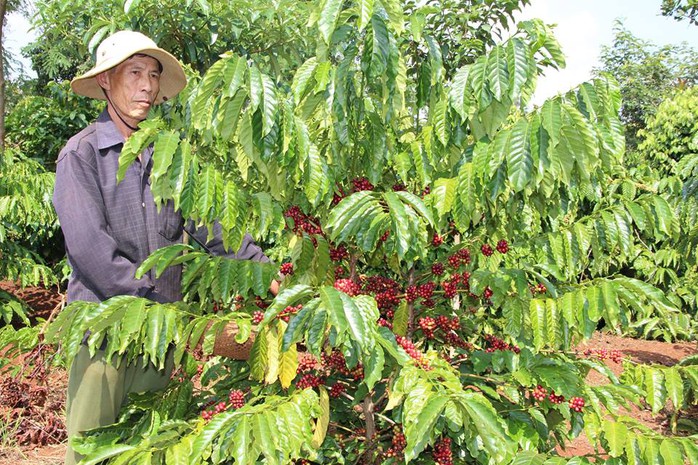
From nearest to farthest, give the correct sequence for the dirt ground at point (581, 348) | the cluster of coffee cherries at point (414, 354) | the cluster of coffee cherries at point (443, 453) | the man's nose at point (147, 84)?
1. the cluster of coffee cherries at point (414, 354)
2. the cluster of coffee cherries at point (443, 453)
3. the man's nose at point (147, 84)
4. the dirt ground at point (581, 348)

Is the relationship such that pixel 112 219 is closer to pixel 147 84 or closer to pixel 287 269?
pixel 147 84

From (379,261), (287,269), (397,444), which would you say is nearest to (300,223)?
(287,269)

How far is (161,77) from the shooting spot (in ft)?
8.36

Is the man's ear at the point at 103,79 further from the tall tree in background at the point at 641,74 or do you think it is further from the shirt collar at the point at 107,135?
the tall tree in background at the point at 641,74

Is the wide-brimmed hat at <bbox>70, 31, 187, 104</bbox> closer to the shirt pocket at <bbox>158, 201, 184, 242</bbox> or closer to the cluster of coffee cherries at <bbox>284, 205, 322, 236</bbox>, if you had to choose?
the shirt pocket at <bbox>158, 201, 184, 242</bbox>

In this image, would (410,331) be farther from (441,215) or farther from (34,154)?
(34,154)

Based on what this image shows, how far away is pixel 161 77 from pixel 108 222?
0.72m

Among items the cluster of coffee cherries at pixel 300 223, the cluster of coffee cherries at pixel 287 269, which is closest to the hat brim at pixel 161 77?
Answer: the cluster of coffee cherries at pixel 300 223

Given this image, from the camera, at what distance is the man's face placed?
230cm

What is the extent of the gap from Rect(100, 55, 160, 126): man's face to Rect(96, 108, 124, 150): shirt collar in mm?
108

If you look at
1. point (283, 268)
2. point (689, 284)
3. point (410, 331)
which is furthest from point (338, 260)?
point (689, 284)

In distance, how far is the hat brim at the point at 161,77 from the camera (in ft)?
7.29

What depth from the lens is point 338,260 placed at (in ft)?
7.05

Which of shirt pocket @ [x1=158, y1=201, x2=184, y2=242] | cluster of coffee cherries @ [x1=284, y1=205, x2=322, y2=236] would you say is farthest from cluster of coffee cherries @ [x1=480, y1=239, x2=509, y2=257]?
shirt pocket @ [x1=158, y1=201, x2=184, y2=242]
